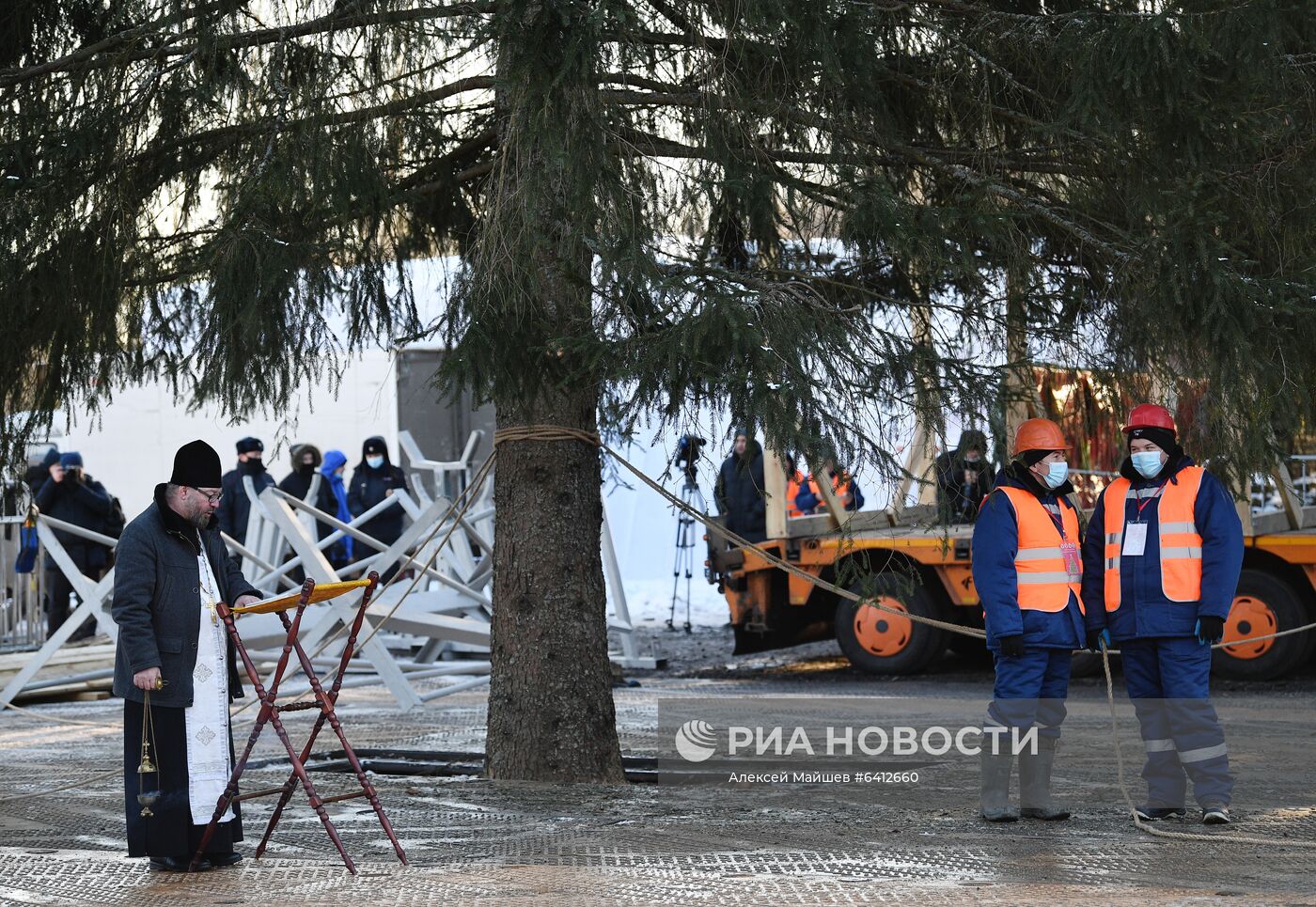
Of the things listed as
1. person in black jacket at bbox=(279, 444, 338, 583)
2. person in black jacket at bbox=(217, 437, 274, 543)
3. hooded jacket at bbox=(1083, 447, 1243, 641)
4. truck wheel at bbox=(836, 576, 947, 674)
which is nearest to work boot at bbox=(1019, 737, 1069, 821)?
hooded jacket at bbox=(1083, 447, 1243, 641)

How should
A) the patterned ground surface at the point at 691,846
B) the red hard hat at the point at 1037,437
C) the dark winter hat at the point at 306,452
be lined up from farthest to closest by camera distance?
the dark winter hat at the point at 306,452, the red hard hat at the point at 1037,437, the patterned ground surface at the point at 691,846

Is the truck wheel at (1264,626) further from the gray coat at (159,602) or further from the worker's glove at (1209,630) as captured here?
the gray coat at (159,602)

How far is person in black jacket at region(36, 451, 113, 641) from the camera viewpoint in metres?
14.3

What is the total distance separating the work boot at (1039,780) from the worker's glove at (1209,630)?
2.28 feet

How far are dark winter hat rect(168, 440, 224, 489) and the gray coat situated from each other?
0.10 metres

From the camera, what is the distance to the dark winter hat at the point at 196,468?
20.2ft

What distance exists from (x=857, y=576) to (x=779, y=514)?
259 inches

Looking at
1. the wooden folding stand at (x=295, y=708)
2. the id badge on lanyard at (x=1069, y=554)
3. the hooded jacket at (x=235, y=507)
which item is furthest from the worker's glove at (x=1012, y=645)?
the hooded jacket at (x=235, y=507)

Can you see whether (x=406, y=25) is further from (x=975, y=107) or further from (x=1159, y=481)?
(x=1159, y=481)

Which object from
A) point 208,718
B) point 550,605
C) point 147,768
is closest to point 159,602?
point 208,718

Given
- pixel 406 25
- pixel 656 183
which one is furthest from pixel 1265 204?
pixel 406 25

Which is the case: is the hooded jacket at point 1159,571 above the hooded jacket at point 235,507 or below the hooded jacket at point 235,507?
below

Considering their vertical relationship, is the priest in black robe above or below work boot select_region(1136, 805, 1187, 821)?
above

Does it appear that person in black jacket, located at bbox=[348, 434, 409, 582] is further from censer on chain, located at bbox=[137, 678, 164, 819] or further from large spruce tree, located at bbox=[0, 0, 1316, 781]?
censer on chain, located at bbox=[137, 678, 164, 819]
